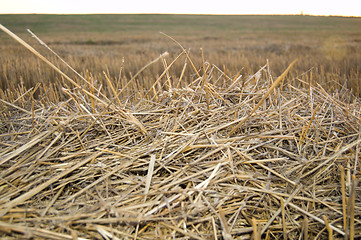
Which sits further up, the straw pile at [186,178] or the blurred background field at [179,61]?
the blurred background field at [179,61]

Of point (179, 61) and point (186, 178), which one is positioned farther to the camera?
point (179, 61)

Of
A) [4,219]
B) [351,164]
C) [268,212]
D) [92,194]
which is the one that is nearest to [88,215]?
[92,194]

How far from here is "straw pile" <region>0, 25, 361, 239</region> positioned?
2.40ft

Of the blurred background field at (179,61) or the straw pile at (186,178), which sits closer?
the straw pile at (186,178)

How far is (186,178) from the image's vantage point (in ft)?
2.80

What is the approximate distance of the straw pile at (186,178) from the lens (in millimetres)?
732

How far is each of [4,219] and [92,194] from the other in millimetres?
240

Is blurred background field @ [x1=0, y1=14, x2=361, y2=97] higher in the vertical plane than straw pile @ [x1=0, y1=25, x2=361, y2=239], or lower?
higher

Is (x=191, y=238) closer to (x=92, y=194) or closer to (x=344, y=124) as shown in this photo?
(x=92, y=194)

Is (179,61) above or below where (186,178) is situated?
above

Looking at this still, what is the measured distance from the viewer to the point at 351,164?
0.98m

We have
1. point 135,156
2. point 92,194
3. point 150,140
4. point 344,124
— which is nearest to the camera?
point 92,194

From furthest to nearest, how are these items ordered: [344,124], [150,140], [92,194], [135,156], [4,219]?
[344,124] → [150,140] → [135,156] → [92,194] → [4,219]

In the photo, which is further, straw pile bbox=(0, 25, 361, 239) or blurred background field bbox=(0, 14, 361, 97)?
blurred background field bbox=(0, 14, 361, 97)
